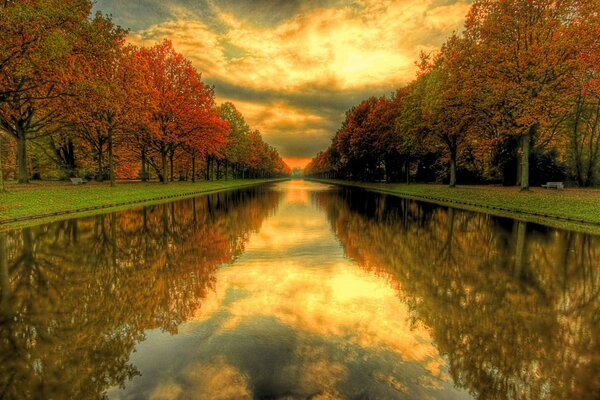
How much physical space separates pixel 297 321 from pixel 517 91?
104 ft

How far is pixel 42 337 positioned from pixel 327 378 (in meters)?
4.21

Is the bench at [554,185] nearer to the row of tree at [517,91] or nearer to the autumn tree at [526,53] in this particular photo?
the row of tree at [517,91]

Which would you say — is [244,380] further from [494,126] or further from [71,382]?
[494,126]

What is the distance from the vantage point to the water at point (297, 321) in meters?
3.94

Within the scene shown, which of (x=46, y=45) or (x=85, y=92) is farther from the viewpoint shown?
(x=85, y=92)

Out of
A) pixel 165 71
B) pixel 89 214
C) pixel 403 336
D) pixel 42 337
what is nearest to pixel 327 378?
pixel 403 336

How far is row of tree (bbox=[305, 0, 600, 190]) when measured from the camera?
27.6 metres

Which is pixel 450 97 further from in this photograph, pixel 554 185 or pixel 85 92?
pixel 85 92

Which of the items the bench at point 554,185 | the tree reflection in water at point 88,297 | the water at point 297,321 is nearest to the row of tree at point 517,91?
the bench at point 554,185

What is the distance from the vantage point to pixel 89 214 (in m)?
18.7

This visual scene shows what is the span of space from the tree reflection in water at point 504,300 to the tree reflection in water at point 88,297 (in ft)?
14.2

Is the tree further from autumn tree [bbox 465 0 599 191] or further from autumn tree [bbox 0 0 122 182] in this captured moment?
autumn tree [bbox 465 0 599 191]

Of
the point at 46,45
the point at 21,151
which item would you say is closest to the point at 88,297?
the point at 46,45

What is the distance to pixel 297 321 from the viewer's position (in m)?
5.63
